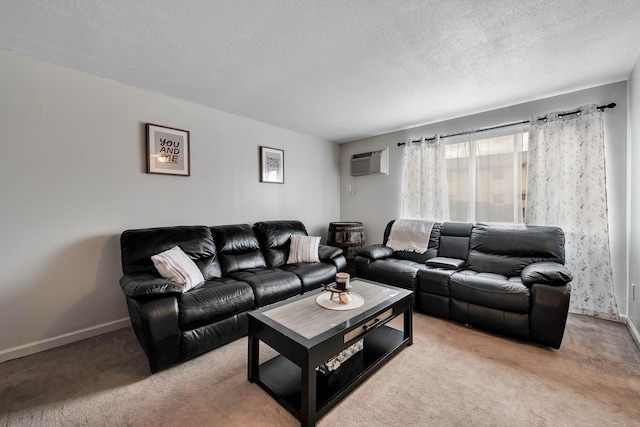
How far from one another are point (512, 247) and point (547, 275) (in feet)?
2.26

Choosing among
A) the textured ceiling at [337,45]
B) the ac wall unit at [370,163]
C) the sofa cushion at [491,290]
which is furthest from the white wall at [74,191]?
the sofa cushion at [491,290]

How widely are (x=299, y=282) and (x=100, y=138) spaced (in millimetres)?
2305

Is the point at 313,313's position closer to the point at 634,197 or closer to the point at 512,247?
the point at 512,247

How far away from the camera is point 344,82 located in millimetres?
2480

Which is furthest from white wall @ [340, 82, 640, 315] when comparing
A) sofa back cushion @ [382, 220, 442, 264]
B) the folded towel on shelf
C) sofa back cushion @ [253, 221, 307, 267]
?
sofa back cushion @ [253, 221, 307, 267]

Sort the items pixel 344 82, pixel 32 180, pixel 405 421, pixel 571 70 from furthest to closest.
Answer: pixel 344 82, pixel 571 70, pixel 32 180, pixel 405 421

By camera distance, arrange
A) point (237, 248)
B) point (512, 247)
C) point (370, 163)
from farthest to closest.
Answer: point (370, 163) → point (237, 248) → point (512, 247)

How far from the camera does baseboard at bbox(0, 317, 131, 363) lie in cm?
202

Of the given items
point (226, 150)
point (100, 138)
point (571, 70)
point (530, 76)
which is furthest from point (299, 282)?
point (571, 70)

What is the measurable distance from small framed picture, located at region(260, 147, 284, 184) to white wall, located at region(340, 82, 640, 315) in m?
1.41

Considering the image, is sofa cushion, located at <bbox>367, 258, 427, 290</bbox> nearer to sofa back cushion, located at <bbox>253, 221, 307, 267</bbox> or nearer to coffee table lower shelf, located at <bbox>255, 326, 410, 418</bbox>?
coffee table lower shelf, located at <bbox>255, 326, 410, 418</bbox>

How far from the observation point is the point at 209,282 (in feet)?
8.07

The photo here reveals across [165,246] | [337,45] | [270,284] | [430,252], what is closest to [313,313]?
[270,284]

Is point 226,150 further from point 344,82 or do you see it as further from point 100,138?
point 344,82
